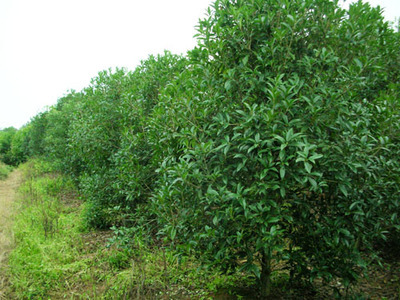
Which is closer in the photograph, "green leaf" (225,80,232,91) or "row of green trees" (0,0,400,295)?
"row of green trees" (0,0,400,295)

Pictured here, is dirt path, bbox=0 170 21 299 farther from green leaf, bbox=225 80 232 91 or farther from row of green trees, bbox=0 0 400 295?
green leaf, bbox=225 80 232 91

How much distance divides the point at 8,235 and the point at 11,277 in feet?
6.93

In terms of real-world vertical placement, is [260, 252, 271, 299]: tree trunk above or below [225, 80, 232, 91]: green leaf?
below

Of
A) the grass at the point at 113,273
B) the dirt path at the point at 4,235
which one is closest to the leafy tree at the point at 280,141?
the grass at the point at 113,273

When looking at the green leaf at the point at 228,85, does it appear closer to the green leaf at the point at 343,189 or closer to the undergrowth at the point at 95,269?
the green leaf at the point at 343,189

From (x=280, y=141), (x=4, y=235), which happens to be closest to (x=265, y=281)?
(x=280, y=141)

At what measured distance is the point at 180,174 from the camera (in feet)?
10.2

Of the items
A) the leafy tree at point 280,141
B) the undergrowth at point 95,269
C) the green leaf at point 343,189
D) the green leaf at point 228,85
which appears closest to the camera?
the green leaf at point 343,189

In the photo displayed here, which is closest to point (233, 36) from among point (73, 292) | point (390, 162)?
point (390, 162)

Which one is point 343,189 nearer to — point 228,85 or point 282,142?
point 282,142

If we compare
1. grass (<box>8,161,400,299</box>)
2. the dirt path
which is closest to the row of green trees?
grass (<box>8,161,400,299</box>)

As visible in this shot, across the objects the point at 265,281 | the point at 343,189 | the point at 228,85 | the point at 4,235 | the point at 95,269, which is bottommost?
the point at 95,269

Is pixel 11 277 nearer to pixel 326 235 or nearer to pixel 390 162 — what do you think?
pixel 326 235

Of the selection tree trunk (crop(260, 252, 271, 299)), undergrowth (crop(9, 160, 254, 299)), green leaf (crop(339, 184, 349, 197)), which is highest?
green leaf (crop(339, 184, 349, 197))
